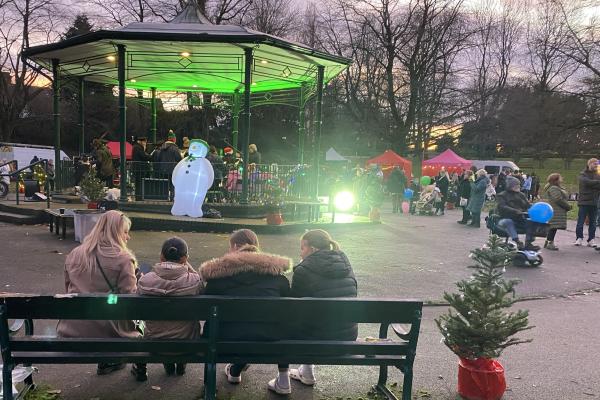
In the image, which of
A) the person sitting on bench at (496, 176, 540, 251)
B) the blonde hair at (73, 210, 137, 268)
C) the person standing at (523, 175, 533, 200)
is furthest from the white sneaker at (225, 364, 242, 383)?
the person standing at (523, 175, 533, 200)

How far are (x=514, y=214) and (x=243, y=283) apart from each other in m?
7.54

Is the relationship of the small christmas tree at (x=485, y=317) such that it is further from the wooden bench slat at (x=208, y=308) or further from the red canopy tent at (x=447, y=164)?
the red canopy tent at (x=447, y=164)

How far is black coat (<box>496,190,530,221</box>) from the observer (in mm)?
9375

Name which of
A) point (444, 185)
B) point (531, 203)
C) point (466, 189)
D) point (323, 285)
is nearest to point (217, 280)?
point (323, 285)

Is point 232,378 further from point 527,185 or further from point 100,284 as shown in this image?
point 527,185

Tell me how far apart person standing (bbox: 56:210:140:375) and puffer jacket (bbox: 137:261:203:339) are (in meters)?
0.31

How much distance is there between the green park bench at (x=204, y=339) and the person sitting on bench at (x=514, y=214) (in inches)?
268

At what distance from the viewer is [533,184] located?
31.5 meters

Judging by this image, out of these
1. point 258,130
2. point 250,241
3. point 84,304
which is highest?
point 258,130

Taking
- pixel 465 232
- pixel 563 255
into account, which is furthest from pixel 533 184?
pixel 563 255

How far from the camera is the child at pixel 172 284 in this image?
3387 millimetres

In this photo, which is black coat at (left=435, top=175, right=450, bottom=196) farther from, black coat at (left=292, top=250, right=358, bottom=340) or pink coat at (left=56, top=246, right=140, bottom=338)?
pink coat at (left=56, top=246, right=140, bottom=338)

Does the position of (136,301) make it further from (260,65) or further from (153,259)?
(260,65)

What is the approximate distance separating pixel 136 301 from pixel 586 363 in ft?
14.1
